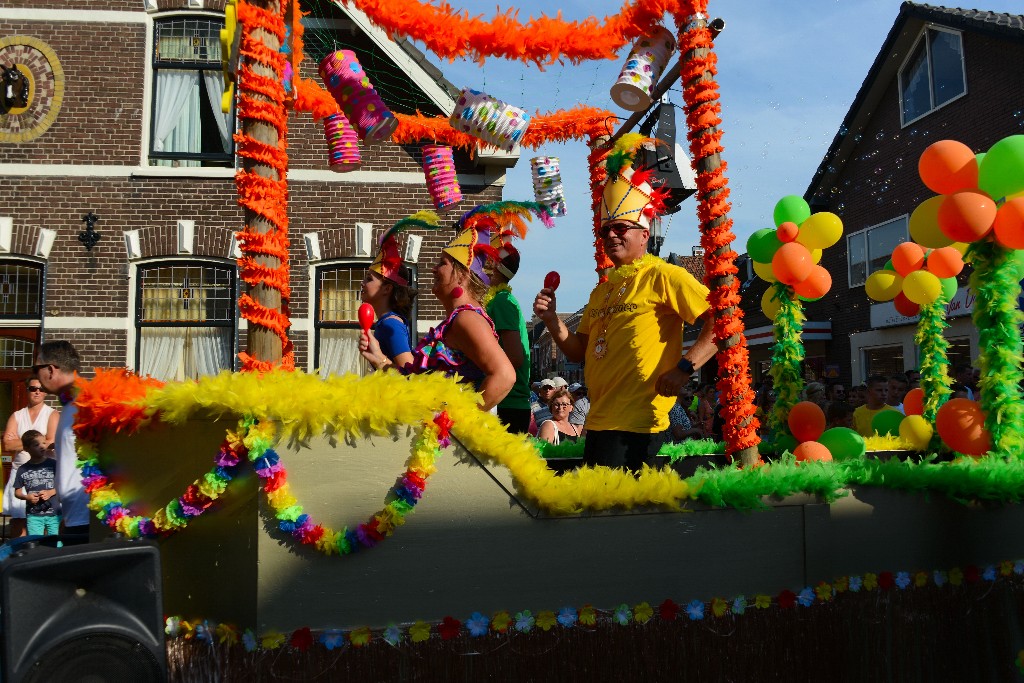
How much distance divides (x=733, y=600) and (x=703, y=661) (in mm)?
217

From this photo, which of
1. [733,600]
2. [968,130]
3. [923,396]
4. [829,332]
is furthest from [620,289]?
[829,332]

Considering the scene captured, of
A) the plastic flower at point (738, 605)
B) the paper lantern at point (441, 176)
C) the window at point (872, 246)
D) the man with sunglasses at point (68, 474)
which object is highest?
Answer: the window at point (872, 246)

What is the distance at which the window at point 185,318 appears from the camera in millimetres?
8938

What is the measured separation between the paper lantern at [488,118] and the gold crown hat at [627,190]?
62cm

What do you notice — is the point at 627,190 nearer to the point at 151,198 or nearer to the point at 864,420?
the point at 864,420

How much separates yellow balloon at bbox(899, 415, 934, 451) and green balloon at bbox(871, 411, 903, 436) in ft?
1.80

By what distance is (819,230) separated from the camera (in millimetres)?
4488

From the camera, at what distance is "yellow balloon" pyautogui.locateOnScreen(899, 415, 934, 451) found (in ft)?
14.7

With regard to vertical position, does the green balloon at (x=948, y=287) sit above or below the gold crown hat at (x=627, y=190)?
below

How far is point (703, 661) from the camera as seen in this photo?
248cm

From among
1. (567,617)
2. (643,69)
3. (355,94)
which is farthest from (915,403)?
(355,94)

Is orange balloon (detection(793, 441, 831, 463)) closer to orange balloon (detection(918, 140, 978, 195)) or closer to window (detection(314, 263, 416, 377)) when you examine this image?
orange balloon (detection(918, 140, 978, 195))

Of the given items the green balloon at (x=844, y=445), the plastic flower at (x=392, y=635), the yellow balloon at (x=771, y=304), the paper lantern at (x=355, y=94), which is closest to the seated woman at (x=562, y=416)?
the yellow balloon at (x=771, y=304)

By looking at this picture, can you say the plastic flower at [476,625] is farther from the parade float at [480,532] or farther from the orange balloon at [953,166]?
the orange balloon at [953,166]
